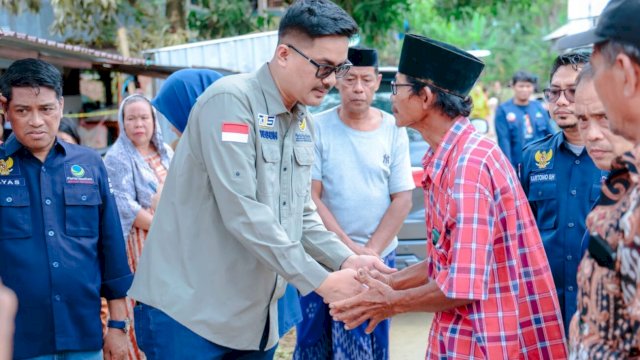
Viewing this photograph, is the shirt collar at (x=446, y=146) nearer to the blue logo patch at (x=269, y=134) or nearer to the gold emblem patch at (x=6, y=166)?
the blue logo patch at (x=269, y=134)

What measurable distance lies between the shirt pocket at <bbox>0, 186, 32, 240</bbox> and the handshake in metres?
1.28

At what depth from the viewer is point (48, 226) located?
11.5 feet

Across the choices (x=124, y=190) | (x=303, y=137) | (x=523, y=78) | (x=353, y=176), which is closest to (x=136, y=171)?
(x=124, y=190)

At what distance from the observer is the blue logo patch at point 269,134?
3268 millimetres

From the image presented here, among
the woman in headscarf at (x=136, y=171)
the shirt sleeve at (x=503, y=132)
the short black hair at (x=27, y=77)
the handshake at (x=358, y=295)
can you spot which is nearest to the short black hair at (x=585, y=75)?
the handshake at (x=358, y=295)

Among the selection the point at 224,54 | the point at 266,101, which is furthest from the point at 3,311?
the point at 224,54

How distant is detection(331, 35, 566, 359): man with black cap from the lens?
279 centimetres

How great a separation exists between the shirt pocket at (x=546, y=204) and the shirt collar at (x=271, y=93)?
57.2 inches

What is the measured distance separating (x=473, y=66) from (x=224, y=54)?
26.1 feet

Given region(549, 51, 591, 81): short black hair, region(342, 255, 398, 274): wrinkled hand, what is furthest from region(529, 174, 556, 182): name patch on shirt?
region(342, 255, 398, 274): wrinkled hand

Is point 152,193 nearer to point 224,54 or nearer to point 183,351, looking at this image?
point 183,351

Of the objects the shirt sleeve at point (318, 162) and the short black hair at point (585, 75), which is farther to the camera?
the shirt sleeve at point (318, 162)

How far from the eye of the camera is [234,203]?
3.11 m

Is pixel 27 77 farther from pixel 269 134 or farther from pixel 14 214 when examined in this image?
pixel 269 134
